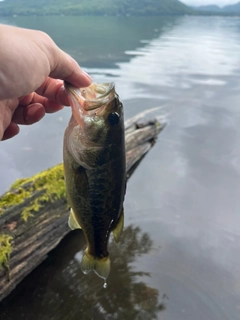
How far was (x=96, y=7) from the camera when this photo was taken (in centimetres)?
6975

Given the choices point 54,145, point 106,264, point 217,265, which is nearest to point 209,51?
point 54,145

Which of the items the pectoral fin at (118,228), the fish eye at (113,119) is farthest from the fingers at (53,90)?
the pectoral fin at (118,228)

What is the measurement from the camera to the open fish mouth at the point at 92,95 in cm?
237

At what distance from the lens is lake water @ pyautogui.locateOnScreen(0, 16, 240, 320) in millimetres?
4008

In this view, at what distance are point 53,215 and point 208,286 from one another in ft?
6.64

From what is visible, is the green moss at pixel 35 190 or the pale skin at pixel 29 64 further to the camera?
the green moss at pixel 35 190

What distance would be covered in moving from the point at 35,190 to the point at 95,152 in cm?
226

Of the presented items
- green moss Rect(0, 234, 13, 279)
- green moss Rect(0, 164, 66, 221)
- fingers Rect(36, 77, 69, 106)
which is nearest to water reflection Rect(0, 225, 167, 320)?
green moss Rect(0, 234, 13, 279)

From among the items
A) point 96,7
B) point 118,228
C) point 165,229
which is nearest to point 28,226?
point 118,228

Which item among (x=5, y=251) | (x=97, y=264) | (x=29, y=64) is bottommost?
(x=5, y=251)

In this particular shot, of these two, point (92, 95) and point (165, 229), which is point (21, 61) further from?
point (165, 229)

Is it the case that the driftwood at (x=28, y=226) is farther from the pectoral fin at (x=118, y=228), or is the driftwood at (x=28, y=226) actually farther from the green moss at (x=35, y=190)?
the pectoral fin at (x=118, y=228)

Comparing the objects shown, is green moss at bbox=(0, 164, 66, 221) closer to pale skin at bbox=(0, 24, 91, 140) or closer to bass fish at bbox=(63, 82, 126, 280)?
bass fish at bbox=(63, 82, 126, 280)

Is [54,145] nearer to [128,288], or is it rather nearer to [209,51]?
[128,288]
